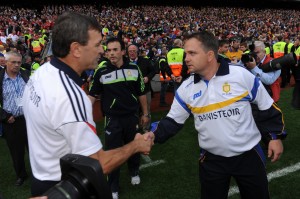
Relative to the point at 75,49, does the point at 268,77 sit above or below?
below

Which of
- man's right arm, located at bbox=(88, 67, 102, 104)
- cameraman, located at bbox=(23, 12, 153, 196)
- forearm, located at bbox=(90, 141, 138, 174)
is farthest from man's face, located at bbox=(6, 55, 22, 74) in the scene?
forearm, located at bbox=(90, 141, 138, 174)

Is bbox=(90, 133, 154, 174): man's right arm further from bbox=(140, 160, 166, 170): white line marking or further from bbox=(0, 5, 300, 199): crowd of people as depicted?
bbox=(140, 160, 166, 170): white line marking

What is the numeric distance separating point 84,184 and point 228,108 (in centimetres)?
183

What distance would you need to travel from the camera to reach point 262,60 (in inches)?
215

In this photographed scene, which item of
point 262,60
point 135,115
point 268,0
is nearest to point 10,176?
point 135,115

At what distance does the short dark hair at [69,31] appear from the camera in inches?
74.4

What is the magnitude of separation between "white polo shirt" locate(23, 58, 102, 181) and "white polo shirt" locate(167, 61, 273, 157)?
121cm

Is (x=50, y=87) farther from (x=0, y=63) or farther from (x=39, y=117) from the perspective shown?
(x=0, y=63)

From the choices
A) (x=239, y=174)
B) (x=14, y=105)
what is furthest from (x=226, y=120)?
(x=14, y=105)

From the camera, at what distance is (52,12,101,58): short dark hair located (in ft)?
6.20

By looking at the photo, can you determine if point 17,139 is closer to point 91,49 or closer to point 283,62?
point 91,49

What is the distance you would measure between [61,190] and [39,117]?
798 mm

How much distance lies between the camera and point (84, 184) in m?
1.13

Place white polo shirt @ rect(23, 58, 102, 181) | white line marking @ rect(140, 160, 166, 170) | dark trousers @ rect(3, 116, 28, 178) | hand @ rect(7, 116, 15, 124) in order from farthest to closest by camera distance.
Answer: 1. white line marking @ rect(140, 160, 166, 170)
2. dark trousers @ rect(3, 116, 28, 178)
3. hand @ rect(7, 116, 15, 124)
4. white polo shirt @ rect(23, 58, 102, 181)
